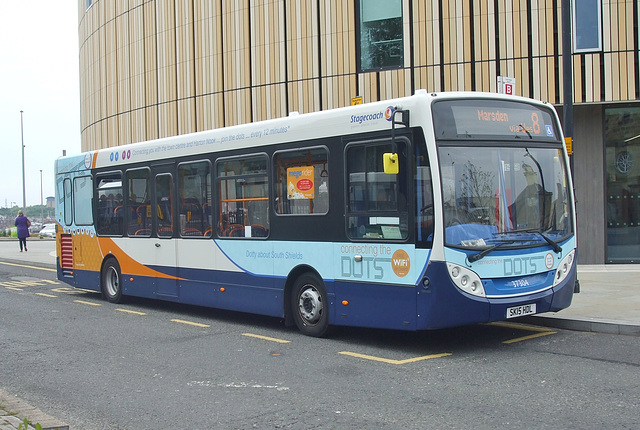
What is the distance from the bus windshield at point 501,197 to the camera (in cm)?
827

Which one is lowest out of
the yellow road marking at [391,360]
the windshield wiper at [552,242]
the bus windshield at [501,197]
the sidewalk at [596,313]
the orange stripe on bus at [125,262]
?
the yellow road marking at [391,360]

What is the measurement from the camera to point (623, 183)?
19031mm

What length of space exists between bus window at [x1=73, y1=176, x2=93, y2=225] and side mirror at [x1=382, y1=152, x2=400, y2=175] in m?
8.27

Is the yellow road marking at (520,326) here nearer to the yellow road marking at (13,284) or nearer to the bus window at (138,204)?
the bus window at (138,204)

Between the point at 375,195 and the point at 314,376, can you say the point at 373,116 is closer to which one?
the point at 375,195

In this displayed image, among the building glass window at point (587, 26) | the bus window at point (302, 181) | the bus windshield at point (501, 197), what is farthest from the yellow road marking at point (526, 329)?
the building glass window at point (587, 26)

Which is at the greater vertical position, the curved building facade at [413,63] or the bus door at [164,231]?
the curved building facade at [413,63]

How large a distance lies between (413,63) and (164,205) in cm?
1009

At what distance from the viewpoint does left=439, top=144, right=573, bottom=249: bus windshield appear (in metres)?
8.27

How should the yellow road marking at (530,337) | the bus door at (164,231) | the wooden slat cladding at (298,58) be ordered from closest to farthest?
the yellow road marking at (530,337) → the bus door at (164,231) → the wooden slat cladding at (298,58)

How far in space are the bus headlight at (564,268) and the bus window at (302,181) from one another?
2.99 metres

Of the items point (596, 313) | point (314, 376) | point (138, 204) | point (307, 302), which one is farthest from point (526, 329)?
point (138, 204)

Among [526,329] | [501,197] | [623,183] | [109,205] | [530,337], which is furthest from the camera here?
[623,183]

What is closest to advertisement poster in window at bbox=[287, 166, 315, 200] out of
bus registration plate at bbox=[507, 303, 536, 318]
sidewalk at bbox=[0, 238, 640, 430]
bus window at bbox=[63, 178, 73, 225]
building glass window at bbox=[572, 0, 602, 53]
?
bus registration plate at bbox=[507, 303, 536, 318]
